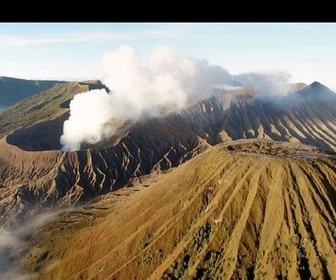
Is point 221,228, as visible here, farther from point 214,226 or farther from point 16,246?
point 16,246

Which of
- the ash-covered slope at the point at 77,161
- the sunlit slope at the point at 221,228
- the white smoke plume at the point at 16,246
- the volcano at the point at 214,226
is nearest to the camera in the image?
the sunlit slope at the point at 221,228

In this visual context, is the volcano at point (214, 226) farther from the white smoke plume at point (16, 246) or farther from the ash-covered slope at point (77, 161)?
the ash-covered slope at point (77, 161)

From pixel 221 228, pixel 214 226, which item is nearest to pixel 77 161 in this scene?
pixel 214 226

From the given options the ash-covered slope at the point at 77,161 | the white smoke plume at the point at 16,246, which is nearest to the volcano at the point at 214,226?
the white smoke plume at the point at 16,246

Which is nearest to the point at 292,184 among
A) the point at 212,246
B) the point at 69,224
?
the point at 212,246

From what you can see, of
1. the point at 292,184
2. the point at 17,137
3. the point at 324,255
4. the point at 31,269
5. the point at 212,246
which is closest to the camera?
the point at 324,255

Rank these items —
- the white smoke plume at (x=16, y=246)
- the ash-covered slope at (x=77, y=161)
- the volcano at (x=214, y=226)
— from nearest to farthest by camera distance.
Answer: the volcano at (x=214, y=226)
the white smoke plume at (x=16, y=246)
the ash-covered slope at (x=77, y=161)
